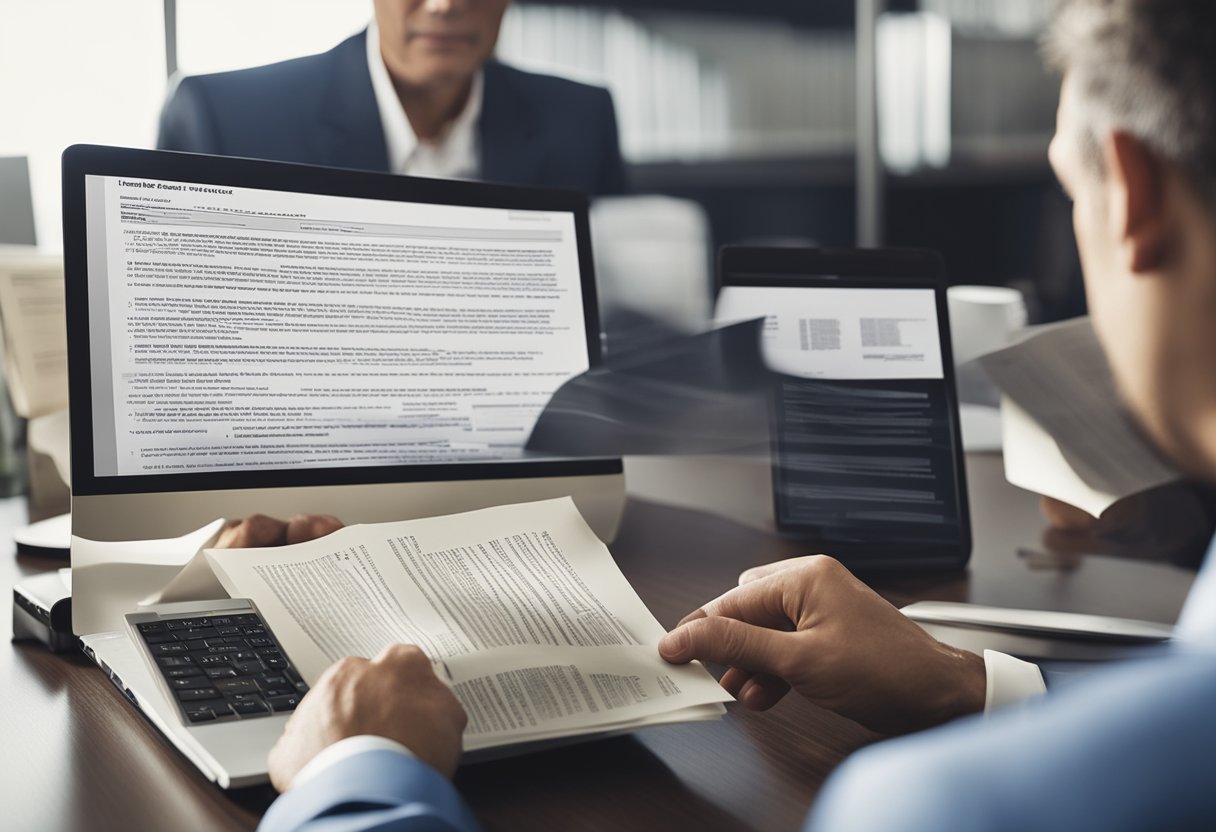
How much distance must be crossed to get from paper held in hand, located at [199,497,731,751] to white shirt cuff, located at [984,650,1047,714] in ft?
0.60

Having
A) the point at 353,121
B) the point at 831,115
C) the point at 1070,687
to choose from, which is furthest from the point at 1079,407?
the point at 831,115

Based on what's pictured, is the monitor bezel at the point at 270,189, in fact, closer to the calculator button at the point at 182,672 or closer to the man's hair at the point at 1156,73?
the calculator button at the point at 182,672

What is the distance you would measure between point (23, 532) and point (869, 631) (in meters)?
0.89

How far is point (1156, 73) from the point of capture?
0.50 m

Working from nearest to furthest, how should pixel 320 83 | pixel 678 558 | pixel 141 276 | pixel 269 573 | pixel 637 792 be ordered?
pixel 637 792 → pixel 269 573 → pixel 141 276 → pixel 678 558 → pixel 320 83

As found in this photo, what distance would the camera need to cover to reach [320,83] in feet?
6.56

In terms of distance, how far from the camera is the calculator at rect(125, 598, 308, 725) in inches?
28.0

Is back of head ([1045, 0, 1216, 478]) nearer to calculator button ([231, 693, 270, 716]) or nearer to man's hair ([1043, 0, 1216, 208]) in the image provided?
man's hair ([1043, 0, 1216, 208])

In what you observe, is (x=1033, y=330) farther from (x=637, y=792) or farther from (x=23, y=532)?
(x=23, y=532)

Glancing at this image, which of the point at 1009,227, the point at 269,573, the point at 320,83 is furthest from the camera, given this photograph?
the point at 1009,227

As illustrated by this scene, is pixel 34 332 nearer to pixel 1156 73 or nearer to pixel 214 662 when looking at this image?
pixel 214 662

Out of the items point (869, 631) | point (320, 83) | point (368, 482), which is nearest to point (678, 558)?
point (368, 482)

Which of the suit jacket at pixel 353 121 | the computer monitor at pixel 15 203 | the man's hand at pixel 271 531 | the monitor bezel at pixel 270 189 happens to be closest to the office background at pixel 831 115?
the suit jacket at pixel 353 121

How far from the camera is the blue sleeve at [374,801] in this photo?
1.72 ft
